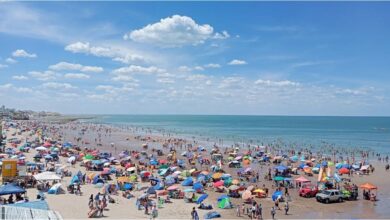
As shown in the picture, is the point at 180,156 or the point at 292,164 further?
the point at 180,156

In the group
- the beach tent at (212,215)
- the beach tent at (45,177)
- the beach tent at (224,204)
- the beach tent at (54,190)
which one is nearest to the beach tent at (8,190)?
the beach tent at (54,190)

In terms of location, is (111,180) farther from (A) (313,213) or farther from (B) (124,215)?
(A) (313,213)

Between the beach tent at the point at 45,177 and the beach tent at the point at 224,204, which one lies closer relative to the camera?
the beach tent at the point at 224,204

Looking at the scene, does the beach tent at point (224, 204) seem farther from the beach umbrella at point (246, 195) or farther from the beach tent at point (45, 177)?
the beach tent at point (45, 177)

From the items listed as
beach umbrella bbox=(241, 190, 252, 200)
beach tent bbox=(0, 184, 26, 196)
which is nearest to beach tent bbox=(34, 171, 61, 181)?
beach tent bbox=(0, 184, 26, 196)

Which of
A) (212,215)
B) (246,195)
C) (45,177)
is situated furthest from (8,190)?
(246,195)

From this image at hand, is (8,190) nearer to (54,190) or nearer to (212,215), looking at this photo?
(54,190)

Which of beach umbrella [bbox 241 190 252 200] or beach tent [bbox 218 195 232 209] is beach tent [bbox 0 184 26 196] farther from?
beach umbrella [bbox 241 190 252 200]

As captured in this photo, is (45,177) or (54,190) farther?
(45,177)

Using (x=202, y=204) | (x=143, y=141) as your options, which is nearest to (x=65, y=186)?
(x=202, y=204)

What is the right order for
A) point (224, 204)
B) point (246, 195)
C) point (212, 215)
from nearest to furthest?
point (212, 215), point (224, 204), point (246, 195)

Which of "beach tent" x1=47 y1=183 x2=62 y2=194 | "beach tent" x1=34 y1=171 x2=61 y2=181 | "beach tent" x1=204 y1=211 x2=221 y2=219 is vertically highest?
"beach tent" x1=34 y1=171 x2=61 y2=181
